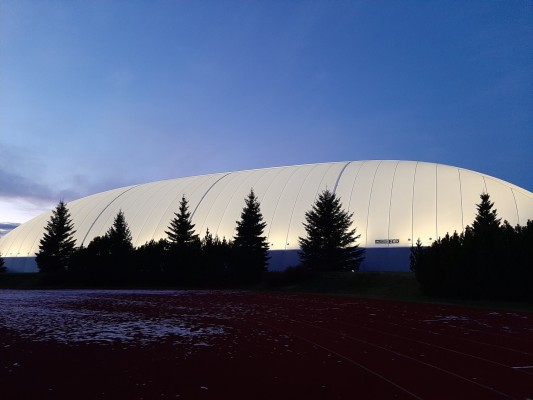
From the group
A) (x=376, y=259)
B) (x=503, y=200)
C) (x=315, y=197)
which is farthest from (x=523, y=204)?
(x=315, y=197)

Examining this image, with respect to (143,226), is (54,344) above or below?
below

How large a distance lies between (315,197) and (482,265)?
25641 mm

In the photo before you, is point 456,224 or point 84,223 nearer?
point 456,224

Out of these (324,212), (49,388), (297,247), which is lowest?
(49,388)

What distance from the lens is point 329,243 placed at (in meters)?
39.8

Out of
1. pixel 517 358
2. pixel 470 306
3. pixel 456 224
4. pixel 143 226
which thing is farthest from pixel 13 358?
pixel 143 226

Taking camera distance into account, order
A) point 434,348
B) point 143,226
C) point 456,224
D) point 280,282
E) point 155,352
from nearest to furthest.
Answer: point 155,352 < point 434,348 < point 280,282 < point 456,224 < point 143,226

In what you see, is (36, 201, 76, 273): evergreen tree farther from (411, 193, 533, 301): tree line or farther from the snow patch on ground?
(411, 193, 533, 301): tree line

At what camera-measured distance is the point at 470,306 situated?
21.6 meters

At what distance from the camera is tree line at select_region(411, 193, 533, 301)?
73.7 ft

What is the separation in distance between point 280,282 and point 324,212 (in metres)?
8.95

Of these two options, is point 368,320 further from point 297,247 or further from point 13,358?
point 297,247

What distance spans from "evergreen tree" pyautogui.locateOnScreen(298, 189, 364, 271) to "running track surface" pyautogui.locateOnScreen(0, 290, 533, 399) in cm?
2373

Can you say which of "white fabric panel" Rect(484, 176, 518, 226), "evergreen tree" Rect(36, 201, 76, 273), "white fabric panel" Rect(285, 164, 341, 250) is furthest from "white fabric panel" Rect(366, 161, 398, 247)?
"evergreen tree" Rect(36, 201, 76, 273)
